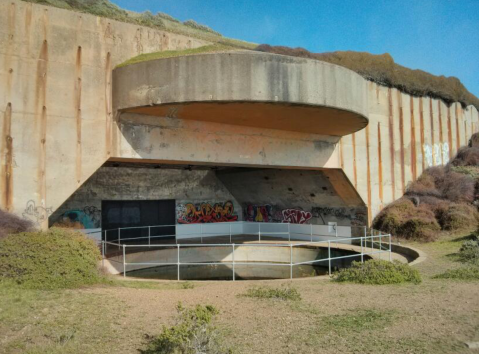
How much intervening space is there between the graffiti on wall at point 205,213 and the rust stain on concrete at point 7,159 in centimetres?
1279

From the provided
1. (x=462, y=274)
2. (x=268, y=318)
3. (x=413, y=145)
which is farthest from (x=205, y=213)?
(x=268, y=318)

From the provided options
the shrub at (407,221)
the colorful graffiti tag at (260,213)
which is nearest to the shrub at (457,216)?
the shrub at (407,221)

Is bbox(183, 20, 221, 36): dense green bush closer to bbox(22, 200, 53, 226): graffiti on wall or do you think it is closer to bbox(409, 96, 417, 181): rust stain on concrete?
bbox(409, 96, 417, 181): rust stain on concrete

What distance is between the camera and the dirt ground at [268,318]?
5820 mm

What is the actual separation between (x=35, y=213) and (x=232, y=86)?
7.18 m

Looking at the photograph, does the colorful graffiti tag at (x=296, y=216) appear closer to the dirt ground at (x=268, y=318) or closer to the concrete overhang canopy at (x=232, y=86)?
the concrete overhang canopy at (x=232, y=86)

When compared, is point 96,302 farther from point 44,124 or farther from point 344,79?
point 344,79

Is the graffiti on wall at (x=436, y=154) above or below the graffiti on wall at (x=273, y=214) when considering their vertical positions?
above

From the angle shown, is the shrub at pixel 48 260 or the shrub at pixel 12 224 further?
the shrub at pixel 12 224

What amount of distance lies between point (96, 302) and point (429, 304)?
6.51m

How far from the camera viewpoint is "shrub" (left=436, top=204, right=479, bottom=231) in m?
20.2

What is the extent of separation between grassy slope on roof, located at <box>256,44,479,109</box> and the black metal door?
10.5 m

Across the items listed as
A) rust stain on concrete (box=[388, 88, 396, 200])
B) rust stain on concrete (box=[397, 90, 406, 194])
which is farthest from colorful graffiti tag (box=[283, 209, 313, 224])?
rust stain on concrete (box=[397, 90, 406, 194])

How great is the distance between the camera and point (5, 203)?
12125 mm
